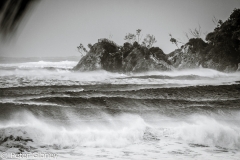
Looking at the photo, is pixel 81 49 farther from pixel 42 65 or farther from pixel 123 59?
pixel 123 59

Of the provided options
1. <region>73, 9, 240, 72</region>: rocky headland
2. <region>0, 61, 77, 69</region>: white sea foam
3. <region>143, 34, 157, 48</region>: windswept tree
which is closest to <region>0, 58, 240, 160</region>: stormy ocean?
<region>0, 61, 77, 69</region>: white sea foam

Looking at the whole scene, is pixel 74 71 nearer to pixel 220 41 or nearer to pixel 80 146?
pixel 80 146

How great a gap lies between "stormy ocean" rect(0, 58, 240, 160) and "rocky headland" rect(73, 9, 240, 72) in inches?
7.8

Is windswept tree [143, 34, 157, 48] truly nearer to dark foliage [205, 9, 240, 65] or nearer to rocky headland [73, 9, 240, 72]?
rocky headland [73, 9, 240, 72]

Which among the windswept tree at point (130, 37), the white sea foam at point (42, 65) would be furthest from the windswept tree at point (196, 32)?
the white sea foam at point (42, 65)

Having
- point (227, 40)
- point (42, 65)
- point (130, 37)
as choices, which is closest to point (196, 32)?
point (227, 40)

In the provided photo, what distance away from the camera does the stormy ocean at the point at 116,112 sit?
225cm

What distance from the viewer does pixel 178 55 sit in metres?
4.40

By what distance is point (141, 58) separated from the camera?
15.8 ft

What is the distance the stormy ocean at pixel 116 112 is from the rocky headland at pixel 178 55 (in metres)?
0.20

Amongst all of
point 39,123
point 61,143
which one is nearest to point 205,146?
point 61,143

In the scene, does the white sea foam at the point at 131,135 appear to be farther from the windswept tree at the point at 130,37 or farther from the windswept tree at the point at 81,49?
the windswept tree at the point at 130,37

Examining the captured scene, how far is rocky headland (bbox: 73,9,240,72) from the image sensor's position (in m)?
3.80

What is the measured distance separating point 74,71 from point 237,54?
2.81 m
